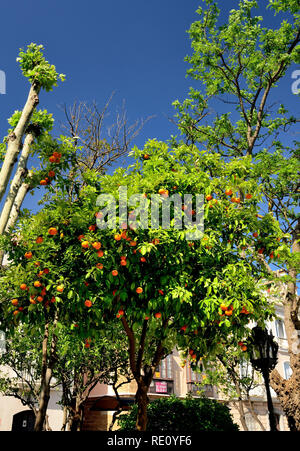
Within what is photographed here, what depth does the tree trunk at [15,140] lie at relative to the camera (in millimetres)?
5395

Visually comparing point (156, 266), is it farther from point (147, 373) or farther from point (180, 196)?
point (147, 373)

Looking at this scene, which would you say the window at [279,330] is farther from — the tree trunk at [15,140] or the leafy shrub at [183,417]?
the tree trunk at [15,140]

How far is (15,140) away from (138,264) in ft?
9.13

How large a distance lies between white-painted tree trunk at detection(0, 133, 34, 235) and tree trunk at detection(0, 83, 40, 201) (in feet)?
1.04

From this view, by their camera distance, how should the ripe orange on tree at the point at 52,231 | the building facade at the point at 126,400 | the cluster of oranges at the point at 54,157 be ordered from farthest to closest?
the building facade at the point at 126,400
the cluster of oranges at the point at 54,157
the ripe orange on tree at the point at 52,231

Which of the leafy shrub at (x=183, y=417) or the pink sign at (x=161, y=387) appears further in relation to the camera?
the pink sign at (x=161, y=387)

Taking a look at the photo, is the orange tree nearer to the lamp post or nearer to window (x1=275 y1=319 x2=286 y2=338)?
the lamp post

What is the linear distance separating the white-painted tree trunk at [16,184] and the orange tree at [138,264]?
2.66ft

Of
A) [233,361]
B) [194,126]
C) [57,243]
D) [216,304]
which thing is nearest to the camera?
[216,304]

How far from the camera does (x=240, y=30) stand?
14508 mm

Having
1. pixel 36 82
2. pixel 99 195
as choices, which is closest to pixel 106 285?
pixel 99 195

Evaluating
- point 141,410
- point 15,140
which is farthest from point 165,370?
point 15,140

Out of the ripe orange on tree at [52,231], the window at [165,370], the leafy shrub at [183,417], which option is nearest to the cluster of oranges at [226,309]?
the ripe orange on tree at [52,231]

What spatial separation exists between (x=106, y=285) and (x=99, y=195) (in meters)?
1.55
